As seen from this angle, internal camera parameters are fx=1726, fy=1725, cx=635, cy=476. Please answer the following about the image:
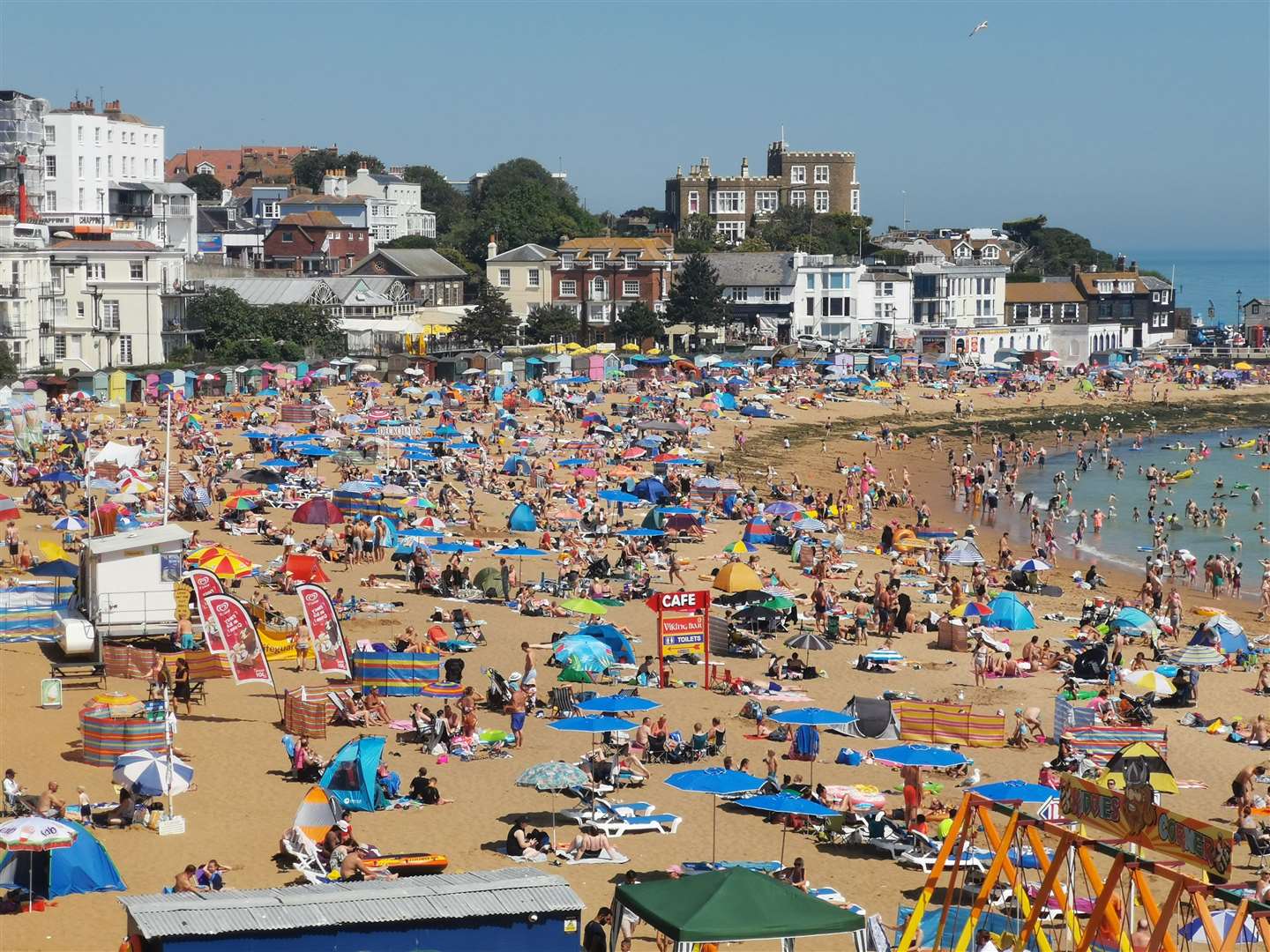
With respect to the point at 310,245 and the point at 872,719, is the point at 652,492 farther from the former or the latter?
the point at 310,245

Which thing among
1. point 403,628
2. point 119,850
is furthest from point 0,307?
point 119,850

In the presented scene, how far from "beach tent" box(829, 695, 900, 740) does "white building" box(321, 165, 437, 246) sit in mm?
84884

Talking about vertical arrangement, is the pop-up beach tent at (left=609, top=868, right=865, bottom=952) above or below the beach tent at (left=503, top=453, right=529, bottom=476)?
below

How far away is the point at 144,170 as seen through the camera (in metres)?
91.6

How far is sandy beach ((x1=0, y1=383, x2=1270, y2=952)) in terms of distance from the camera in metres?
15.7

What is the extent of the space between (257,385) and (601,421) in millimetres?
13853

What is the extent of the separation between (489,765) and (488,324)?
53.5 metres

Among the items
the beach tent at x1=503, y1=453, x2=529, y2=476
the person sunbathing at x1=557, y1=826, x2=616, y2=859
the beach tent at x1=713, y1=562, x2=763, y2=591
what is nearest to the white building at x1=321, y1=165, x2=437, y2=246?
the beach tent at x1=503, y1=453, x2=529, y2=476

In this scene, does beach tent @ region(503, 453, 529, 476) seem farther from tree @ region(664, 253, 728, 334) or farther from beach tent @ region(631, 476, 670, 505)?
tree @ region(664, 253, 728, 334)

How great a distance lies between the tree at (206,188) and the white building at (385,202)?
15068 mm

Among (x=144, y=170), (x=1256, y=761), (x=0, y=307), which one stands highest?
(x=144, y=170)

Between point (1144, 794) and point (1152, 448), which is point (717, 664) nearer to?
point (1144, 794)

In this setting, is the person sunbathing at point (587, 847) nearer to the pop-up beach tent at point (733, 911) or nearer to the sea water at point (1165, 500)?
the pop-up beach tent at point (733, 911)

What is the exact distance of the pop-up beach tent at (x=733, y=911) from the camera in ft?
38.9
